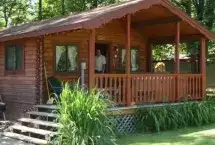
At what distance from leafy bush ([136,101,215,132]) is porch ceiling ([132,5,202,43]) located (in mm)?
3280

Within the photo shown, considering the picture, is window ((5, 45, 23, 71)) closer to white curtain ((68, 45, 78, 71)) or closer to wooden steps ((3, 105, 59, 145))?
white curtain ((68, 45, 78, 71))

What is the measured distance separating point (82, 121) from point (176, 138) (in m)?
3.24

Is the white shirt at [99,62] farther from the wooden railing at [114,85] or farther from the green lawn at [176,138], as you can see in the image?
the green lawn at [176,138]

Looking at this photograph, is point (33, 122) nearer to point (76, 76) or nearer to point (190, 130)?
point (76, 76)

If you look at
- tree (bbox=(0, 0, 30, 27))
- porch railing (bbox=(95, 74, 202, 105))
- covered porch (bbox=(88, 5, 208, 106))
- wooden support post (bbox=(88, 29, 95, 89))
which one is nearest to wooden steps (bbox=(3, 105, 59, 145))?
wooden support post (bbox=(88, 29, 95, 89))

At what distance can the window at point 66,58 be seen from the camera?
16.1 metres

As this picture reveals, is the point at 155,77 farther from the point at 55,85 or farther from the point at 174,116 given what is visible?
the point at 55,85

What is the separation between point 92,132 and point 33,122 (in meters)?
3.39

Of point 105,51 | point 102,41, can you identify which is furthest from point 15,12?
point 102,41

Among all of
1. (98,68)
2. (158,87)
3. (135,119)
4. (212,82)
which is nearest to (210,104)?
(158,87)

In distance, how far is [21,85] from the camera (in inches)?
645

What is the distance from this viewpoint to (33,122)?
12859mm

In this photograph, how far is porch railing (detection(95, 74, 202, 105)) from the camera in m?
13.9

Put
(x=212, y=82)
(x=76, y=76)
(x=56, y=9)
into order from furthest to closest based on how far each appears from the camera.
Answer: (x=56, y=9) < (x=212, y=82) < (x=76, y=76)
